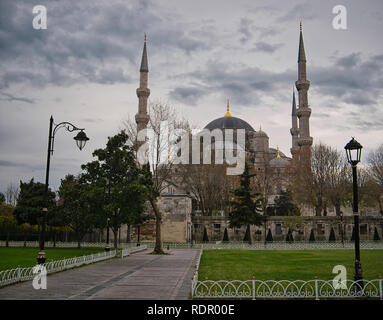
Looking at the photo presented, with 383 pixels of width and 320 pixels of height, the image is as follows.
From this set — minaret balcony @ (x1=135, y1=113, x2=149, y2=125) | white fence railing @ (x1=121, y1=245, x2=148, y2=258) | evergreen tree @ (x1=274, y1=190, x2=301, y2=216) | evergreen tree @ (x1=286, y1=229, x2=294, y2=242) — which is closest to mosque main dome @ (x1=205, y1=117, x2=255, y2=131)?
evergreen tree @ (x1=274, y1=190, x2=301, y2=216)

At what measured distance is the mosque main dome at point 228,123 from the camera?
74.6 m

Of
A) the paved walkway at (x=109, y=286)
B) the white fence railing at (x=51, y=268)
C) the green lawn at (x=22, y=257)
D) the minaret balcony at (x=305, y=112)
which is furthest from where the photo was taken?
the minaret balcony at (x=305, y=112)

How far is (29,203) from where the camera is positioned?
120 feet

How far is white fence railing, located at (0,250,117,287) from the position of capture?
10902 mm

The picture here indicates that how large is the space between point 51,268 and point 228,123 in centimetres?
6412

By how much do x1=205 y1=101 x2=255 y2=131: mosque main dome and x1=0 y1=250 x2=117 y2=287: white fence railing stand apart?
5546 cm

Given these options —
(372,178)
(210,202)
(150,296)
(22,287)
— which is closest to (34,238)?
(210,202)

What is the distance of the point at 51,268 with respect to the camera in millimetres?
13406

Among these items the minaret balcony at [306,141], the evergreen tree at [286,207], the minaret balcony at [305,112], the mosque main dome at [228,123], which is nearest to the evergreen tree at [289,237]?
the evergreen tree at [286,207]

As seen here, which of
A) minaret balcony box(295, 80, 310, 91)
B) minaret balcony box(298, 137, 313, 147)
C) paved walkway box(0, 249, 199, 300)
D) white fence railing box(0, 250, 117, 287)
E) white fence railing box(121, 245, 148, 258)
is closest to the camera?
paved walkway box(0, 249, 199, 300)

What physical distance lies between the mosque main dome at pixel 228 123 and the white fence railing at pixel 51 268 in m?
55.5

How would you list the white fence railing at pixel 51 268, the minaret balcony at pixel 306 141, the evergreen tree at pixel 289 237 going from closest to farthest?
the white fence railing at pixel 51 268
the evergreen tree at pixel 289 237
the minaret balcony at pixel 306 141

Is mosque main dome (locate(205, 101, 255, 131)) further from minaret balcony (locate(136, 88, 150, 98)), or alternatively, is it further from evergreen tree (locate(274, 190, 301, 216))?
minaret balcony (locate(136, 88, 150, 98))

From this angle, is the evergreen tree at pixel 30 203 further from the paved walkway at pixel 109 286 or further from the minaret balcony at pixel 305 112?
the minaret balcony at pixel 305 112
